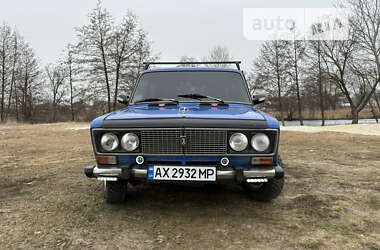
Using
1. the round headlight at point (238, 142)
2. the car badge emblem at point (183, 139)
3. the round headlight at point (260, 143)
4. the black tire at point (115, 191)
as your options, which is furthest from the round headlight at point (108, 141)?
the round headlight at point (260, 143)

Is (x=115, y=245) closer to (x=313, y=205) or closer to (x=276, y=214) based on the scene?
(x=276, y=214)

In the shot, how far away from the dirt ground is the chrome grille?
29.8 inches

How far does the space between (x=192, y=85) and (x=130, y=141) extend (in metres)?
1.52

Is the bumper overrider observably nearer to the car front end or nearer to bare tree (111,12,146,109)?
the car front end

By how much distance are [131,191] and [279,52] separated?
25.4 meters

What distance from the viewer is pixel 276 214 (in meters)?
2.94

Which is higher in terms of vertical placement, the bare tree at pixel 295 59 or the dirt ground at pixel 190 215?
the bare tree at pixel 295 59

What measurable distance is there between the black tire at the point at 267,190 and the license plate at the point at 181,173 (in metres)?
0.93

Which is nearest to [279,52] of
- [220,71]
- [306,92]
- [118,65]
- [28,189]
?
[306,92]

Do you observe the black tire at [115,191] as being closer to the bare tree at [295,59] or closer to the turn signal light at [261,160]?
the turn signal light at [261,160]

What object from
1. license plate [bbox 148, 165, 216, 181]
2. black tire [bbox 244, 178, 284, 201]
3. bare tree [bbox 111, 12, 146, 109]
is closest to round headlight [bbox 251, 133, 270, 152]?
license plate [bbox 148, 165, 216, 181]

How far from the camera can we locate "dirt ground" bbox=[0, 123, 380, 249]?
2348 mm

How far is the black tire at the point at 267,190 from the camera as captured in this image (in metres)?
3.09

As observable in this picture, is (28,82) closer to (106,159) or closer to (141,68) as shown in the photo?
(141,68)
